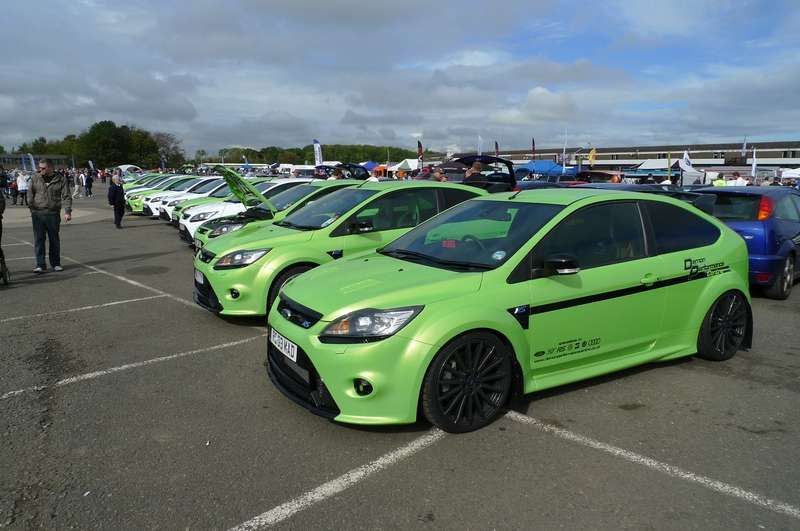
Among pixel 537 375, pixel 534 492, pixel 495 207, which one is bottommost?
pixel 534 492

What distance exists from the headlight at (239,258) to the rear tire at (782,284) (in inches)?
260

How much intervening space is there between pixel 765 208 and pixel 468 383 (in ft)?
20.2

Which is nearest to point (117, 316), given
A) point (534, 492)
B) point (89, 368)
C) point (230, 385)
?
point (89, 368)

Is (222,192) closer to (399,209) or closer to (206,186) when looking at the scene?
(206,186)

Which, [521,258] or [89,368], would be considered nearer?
[521,258]

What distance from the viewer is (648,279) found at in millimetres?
4273

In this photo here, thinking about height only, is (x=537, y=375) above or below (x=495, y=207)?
below

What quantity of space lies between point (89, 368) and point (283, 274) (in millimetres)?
2026

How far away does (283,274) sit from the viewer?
5.98 m

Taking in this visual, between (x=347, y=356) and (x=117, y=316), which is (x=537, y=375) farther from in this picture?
(x=117, y=316)

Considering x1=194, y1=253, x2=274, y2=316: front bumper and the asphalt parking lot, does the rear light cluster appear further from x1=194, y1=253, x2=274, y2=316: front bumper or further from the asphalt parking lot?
x1=194, y1=253, x2=274, y2=316: front bumper

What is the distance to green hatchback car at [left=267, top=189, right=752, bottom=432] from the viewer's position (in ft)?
11.1

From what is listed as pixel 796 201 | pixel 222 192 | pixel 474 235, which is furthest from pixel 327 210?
pixel 222 192

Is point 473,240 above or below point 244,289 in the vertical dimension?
above
